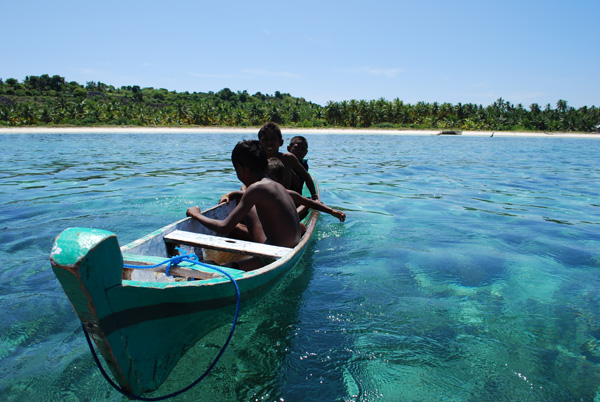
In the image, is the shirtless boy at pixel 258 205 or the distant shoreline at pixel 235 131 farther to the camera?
the distant shoreline at pixel 235 131

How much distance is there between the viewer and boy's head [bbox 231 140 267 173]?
346cm

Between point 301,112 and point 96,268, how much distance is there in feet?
198

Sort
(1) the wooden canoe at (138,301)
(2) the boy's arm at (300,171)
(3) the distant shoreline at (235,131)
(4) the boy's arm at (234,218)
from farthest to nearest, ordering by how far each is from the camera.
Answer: (3) the distant shoreline at (235,131)
(2) the boy's arm at (300,171)
(4) the boy's arm at (234,218)
(1) the wooden canoe at (138,301)

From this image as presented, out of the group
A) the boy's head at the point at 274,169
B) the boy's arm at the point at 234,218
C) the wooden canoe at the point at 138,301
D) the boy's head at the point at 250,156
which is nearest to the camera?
the wooden canoe at the point at 138,301

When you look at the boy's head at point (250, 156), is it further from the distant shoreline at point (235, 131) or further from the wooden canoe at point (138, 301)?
the distant shoreline at point (235, 131)

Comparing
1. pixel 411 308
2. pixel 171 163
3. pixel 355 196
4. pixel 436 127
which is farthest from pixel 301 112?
pixel 411 308

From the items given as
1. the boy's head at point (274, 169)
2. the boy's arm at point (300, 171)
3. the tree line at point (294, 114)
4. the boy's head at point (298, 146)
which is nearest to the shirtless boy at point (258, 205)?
the boy's head at point (274, 169)

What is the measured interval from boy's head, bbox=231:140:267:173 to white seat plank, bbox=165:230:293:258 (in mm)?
708

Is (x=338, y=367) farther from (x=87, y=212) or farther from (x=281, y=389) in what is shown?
(x=87, y=212)

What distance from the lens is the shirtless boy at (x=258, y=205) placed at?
3.36 m

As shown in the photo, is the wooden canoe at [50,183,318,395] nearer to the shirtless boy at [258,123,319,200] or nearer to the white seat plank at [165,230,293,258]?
the white seat plank at [165,230,293,258]

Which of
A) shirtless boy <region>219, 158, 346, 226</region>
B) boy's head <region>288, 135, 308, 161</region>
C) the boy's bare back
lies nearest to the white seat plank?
the boy's bare back

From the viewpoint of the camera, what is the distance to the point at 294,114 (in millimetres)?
58375

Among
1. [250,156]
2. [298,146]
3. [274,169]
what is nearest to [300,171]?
[298,146]
